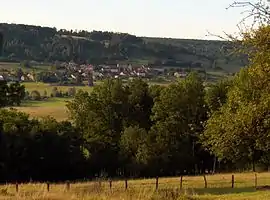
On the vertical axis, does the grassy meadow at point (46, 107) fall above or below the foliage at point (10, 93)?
below

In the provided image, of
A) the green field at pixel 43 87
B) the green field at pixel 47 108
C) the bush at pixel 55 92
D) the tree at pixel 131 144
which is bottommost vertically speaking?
the tree at pixel 131 144

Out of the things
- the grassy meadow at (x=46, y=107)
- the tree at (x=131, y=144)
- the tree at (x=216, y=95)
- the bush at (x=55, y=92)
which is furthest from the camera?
the bush at (x=55, y=92)

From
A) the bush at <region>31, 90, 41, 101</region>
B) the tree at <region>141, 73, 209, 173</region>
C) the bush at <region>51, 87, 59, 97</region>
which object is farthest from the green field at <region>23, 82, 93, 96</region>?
the tree at <region>141, 73, 209, 173</region>

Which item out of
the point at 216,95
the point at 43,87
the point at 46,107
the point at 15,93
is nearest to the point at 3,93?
Answer: the point at 15,93

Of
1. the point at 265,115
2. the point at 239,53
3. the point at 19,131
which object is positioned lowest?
the point at 19,131

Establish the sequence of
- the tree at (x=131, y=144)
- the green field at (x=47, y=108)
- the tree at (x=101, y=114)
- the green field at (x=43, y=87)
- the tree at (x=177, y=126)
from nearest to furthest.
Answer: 1. the tree at (x=131, y=144)
2. the tree at (x=177, y=126)
3. the tree at (x=101, y=114)
4. the green field at (x=47, y=108)
5. the green field at (x=43, y=87)

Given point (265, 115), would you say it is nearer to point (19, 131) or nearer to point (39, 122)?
point (19, 131)

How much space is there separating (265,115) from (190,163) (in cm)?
4805

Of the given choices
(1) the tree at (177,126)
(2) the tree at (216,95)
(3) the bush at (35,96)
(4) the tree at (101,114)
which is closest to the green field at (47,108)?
(3) the bush at (35,96)

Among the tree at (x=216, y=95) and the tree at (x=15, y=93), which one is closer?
the tree at (x=15, y=93)

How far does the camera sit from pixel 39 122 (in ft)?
220

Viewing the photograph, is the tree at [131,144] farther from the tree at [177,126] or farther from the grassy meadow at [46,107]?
the grassy meadow at [46,107]

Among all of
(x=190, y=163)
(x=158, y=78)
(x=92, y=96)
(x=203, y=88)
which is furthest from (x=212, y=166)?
(x=158, y=78)

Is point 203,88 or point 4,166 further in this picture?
point 203,88
